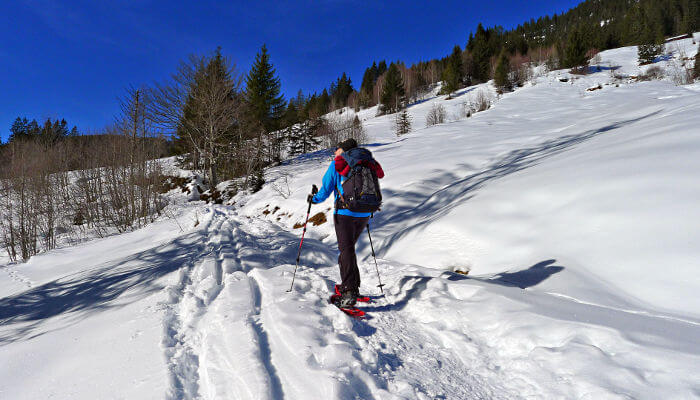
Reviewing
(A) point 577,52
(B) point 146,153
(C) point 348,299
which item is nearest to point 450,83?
(A) point 577,52

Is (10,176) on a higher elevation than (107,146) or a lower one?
lower

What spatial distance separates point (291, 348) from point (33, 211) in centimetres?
1812

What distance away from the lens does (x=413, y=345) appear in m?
2.45

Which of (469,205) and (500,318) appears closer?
(500,318)

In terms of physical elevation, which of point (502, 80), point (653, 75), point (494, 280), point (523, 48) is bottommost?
point (494, 280)

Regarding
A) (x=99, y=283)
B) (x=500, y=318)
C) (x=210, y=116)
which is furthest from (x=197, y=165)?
(x=500, y=318)

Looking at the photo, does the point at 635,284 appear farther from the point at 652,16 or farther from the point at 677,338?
the point at 652,16

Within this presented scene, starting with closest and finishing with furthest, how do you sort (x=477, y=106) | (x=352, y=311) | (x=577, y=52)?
(x=352, y=311)
(x=477, y=106)
(x=577, y=52)

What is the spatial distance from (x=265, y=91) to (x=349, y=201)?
25.3 m

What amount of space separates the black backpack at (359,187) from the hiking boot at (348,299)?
0.95 metres

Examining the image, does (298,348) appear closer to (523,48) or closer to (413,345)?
(413,345)

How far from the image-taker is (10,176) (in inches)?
498

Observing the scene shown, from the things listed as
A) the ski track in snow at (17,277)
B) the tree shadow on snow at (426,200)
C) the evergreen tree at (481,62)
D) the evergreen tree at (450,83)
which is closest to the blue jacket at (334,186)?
the tree shadow on snow at (426,200)

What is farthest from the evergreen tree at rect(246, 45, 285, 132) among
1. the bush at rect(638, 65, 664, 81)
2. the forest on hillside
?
the bush at rect(638, 65, 664, 81)
